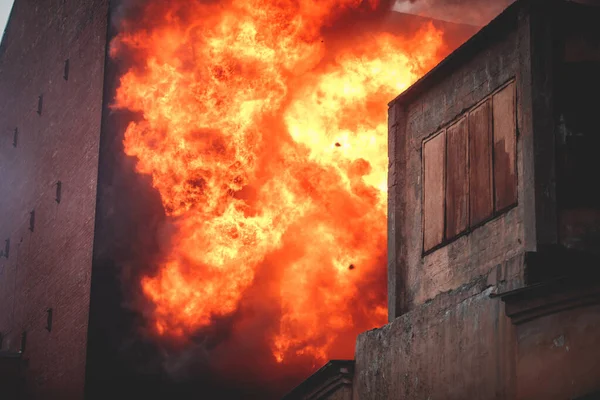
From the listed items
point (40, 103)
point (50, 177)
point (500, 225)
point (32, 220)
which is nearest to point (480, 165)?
point (500, 225)

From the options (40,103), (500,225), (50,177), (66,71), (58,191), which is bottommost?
(500,225)

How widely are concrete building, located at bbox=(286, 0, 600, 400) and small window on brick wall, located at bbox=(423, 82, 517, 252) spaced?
22mm

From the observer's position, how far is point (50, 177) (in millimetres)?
23859

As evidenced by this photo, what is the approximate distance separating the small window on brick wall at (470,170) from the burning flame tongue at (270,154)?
777 centimetres

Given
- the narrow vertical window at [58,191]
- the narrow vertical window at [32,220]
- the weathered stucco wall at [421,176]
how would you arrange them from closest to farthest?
the weathered stucco wall at [421,176] → the narrow vertical window at [58,191] → the narrow vertical window at [32,220]

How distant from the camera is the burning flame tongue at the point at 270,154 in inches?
813

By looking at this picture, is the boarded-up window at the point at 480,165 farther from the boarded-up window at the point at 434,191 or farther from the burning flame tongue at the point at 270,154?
the burning flame tongue at the point at 270,154

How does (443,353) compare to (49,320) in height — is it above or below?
below

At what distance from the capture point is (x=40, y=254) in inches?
940

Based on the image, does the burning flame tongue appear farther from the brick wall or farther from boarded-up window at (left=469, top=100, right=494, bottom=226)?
boarded-up window at (left=469, top=100, right=494, bottom=226)

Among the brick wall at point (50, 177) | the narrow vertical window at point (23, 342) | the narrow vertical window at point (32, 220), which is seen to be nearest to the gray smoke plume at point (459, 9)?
the brick wall at point (50, 177)

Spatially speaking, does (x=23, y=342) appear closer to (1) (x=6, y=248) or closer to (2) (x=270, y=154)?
(1) (x=6, y=248)

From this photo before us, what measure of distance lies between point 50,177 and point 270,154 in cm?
563

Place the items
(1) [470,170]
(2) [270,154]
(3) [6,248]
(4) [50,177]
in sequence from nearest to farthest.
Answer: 1. (1) [470,170]
2. (2) [270,154]
3. (4) [50,177]
4. (3) [6,248]
